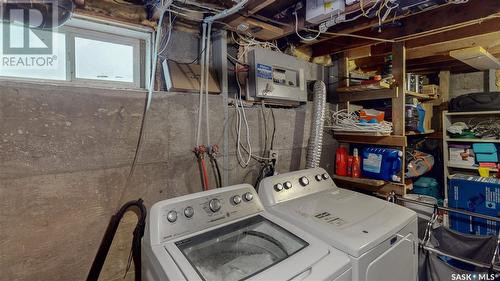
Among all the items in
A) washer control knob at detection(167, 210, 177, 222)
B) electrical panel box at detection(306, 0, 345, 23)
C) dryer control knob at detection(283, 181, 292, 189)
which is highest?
electrical panel box at detection(306, 0, 345, 23)

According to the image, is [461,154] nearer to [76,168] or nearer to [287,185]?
[287,185]

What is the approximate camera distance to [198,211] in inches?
48.1

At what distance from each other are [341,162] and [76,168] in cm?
218

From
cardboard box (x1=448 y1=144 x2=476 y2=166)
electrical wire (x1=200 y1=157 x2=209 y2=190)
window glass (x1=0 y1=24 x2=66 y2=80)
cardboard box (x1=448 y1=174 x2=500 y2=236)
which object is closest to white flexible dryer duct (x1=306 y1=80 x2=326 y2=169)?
→ electrical wire (x1=200 y1=157 x2=209 y2=190)

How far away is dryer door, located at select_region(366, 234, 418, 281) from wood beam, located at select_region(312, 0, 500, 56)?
148 centimetres

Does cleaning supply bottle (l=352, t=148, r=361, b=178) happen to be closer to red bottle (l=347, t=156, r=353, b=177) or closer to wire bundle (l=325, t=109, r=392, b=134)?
red bottle (l=347, t=156, r=353, b=177)

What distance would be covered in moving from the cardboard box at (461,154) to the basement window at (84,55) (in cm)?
368

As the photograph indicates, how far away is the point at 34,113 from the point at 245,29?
130 centimetres

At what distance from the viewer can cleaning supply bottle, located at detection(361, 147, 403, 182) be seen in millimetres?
2180

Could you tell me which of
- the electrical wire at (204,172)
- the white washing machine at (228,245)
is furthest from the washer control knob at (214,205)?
the electrical wire at (204,172)

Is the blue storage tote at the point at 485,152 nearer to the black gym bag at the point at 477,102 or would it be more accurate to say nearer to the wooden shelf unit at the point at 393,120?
the black gym bag at the point at 477,102

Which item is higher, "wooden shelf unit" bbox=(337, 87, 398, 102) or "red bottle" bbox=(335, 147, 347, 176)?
"wooden shelf unit" bbox=(337, 87, 398, 102)

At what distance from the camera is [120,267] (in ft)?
4.46

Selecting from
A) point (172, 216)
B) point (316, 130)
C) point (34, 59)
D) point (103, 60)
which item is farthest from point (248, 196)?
Answer: point (34, 59)
